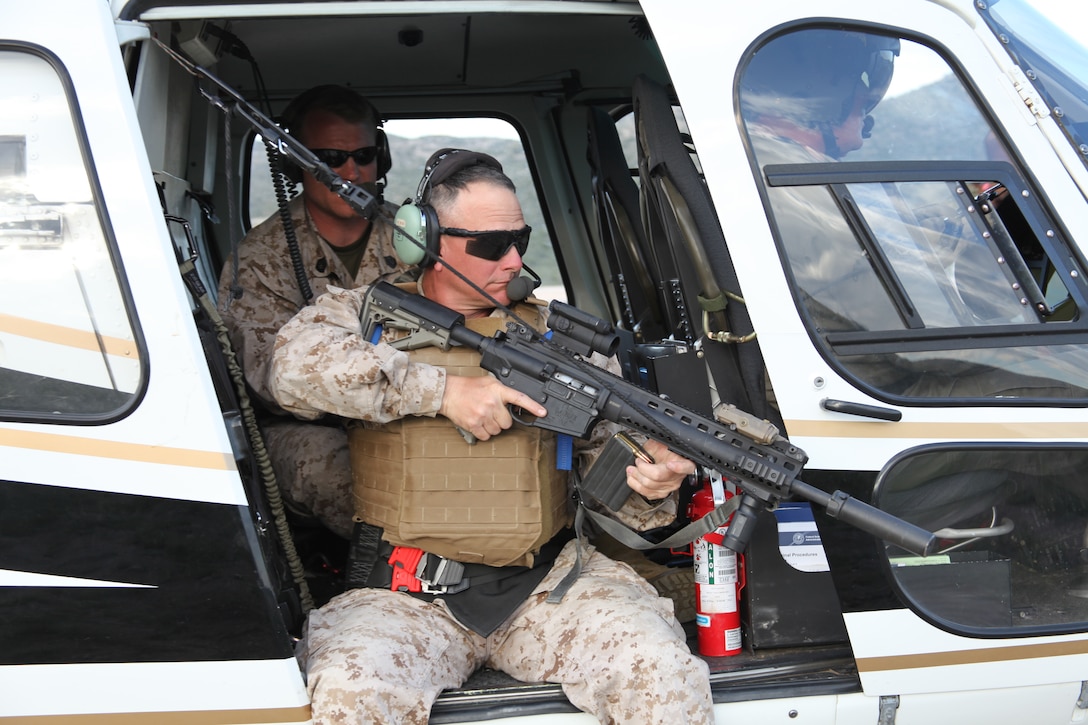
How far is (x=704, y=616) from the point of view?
246 cm

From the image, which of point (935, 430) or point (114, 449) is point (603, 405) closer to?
point (935, 430)

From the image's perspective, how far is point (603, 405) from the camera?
2328 mm

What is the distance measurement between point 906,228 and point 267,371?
1.92 metres

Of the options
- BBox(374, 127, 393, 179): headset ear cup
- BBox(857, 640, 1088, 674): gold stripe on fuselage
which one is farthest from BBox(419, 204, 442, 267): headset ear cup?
BBox(857, 640, 1088, 674): gold stripe on fuselage

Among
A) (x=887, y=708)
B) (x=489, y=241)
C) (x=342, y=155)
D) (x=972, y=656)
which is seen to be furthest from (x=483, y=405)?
(x=342, y=155)

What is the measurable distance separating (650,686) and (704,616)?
14.3 inches

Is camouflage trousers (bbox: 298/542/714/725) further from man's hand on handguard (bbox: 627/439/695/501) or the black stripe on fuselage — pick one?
man's hand on handguard (bbox: 627/439/695/501)

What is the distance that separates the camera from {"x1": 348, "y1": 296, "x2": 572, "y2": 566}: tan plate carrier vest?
2.43 meters

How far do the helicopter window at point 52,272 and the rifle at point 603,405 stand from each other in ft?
2.22

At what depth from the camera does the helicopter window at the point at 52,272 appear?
2033mm

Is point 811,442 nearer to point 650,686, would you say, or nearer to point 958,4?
point 650,686

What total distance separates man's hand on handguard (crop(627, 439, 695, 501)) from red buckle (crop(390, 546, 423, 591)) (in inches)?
23.3

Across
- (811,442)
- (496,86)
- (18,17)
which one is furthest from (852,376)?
(496,86)

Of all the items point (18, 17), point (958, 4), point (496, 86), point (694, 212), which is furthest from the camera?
point (496, 86)
